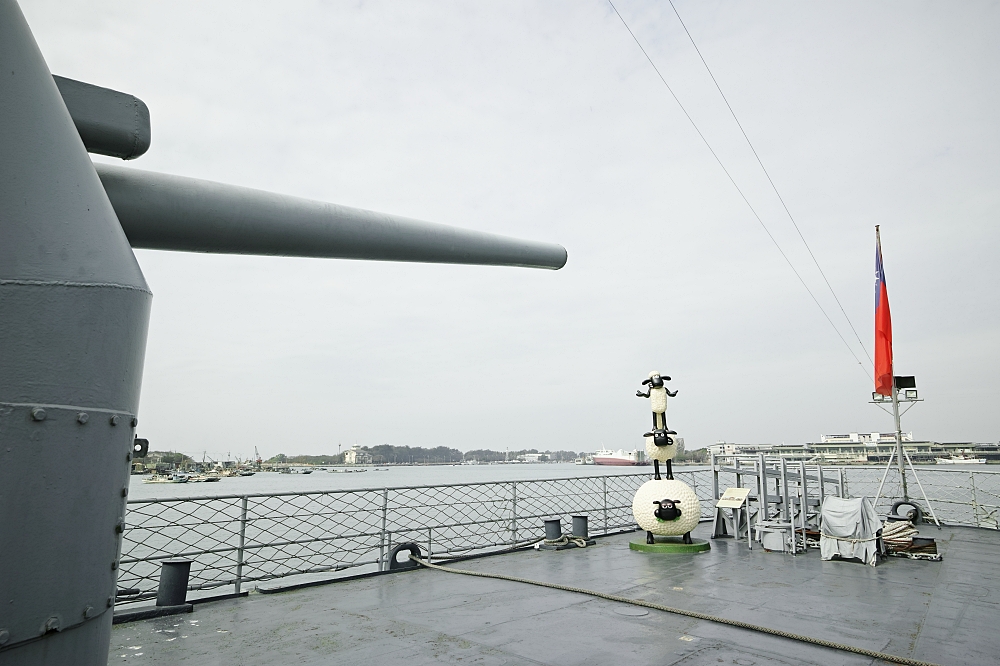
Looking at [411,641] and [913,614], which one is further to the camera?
[913,614]

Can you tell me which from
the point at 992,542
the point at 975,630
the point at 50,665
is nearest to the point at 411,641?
the point at 50,665

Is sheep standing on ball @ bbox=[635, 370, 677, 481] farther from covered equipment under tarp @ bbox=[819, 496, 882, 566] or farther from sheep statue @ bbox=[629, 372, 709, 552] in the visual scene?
covered equipment under tarp @ bbox=[819, 496, 882, 566]

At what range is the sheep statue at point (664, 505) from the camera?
9547 millimetres

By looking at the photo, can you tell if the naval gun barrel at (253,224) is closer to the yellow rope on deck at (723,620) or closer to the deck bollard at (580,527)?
the yellow rope on deck at (723,620)

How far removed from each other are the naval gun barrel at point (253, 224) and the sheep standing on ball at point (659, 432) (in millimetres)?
7639

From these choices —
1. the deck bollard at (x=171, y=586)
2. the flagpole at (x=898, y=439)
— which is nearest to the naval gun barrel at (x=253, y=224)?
the deck bollard at (x=171, y=586)

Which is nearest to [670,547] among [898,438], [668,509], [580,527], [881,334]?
[668,509]

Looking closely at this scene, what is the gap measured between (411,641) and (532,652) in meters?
0.96

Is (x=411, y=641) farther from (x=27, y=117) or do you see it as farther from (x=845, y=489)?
(x=845, y=489)

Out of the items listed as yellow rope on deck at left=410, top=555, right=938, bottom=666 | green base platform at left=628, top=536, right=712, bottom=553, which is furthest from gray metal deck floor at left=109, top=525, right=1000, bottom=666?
green base platform at left=628, top=536, right=712, bottom=553

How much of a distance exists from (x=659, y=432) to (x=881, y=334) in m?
7.62

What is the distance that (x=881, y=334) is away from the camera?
568 inches

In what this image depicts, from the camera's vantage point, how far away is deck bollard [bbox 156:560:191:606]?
18.7 ft

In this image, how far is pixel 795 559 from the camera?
29.2 feet
